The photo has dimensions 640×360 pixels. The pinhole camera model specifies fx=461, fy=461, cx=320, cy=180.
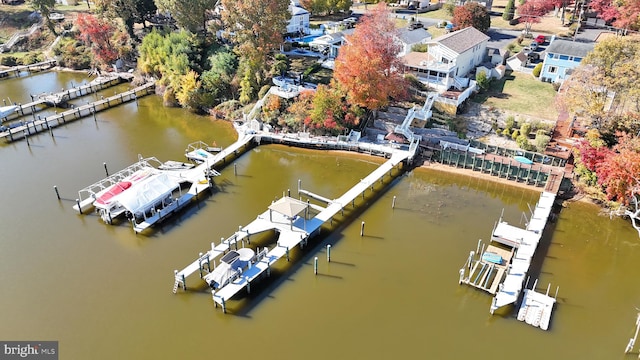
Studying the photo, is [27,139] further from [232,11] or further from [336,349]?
[336,349]

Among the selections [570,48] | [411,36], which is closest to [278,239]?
[411,36]

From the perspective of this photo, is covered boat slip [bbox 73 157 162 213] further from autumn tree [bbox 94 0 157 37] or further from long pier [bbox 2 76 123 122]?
autumn tree [bbox 94 0 157 37]

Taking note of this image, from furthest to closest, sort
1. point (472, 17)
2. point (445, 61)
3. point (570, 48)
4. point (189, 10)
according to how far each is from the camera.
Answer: point (472, 17) < point (189, 10) < point (445, 61) < point (570, 48)

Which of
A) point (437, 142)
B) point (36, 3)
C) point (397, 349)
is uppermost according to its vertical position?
point (36, 3)

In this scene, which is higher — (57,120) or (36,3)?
(36,3)

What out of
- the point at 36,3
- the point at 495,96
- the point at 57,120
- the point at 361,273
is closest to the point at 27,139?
the point at 57,120

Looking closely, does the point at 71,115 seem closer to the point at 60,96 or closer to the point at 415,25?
the point at 60,96
